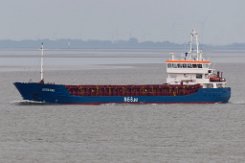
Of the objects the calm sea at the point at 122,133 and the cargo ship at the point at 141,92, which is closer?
the calm sea at the point at 122,133

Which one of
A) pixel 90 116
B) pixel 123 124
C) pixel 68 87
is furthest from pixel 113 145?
pixel 68 87

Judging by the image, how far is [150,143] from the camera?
68.4 meters

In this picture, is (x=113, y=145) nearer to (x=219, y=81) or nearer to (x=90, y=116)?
(x=90, y=116)

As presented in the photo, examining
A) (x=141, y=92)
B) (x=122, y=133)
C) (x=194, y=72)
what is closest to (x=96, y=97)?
(x=141, y=92)

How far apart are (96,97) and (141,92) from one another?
14.3 ft

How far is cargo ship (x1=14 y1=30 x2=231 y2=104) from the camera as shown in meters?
96.4

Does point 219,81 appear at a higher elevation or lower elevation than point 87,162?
higher

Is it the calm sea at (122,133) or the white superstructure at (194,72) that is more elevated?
the white superstructure at (194,72)

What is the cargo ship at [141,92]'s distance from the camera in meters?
96.4

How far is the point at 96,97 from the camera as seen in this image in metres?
96.5

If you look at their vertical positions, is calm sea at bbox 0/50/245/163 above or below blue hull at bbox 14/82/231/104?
below

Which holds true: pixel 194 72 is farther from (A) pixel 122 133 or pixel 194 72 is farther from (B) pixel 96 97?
(A) pixel 122 133

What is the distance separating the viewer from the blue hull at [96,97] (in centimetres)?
9625

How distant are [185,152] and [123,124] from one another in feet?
53.2
